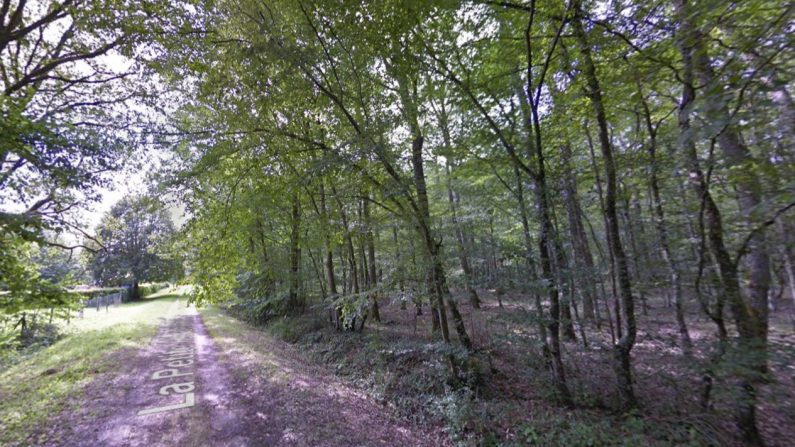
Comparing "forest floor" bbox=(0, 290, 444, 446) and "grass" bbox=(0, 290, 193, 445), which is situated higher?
"grass" bbox=(0, 290, 193, 445)

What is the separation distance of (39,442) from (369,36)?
706cm

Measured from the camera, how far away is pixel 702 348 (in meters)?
3.04

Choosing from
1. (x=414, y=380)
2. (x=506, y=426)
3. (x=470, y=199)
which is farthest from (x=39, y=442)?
(x=470, y=199)

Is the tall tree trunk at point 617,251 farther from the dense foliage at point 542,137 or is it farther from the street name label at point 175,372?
the street name label at point 175,372

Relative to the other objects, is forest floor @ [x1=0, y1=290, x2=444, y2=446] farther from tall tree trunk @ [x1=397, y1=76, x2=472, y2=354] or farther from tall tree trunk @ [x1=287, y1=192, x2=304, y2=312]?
tall tree trunk @ [x1=287, y1=192, x2=304, y2=312]

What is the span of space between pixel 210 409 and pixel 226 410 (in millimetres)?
257

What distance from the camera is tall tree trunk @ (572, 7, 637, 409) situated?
3.63m

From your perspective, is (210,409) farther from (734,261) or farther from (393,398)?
(734,261)

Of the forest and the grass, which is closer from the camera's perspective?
the forest

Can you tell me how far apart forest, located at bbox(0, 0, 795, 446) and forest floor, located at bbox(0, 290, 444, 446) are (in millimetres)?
846

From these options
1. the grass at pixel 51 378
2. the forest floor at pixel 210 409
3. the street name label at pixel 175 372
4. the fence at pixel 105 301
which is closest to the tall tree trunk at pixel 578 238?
the forest floor at pixel 210 409

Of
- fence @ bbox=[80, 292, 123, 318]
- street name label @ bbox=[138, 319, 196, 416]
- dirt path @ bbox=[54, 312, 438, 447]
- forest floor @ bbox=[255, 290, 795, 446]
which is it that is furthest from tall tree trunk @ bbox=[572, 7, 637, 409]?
fence @ bbox=[80, 292, 123, 318]

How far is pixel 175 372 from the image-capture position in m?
6.34

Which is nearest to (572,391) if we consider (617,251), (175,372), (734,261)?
(617,251)
